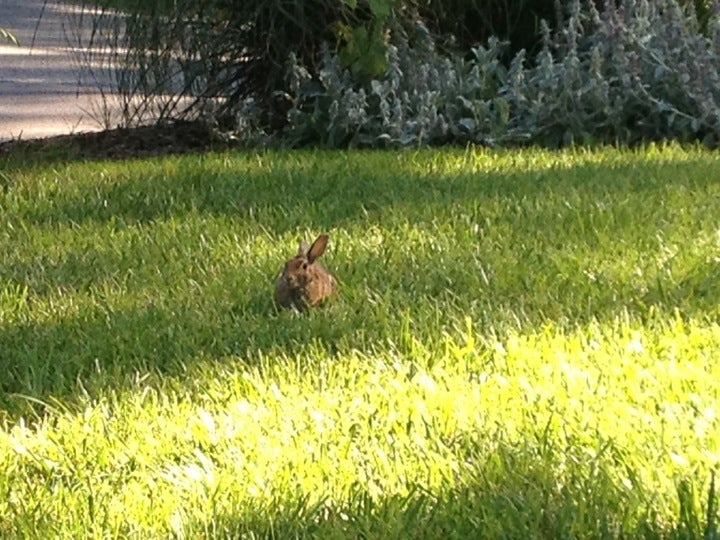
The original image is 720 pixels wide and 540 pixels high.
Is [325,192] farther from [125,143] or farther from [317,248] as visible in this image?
[125,143]

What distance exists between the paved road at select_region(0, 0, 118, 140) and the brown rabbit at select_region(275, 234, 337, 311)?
3.61 meters

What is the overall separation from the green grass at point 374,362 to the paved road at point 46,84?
275cm

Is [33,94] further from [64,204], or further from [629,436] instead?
[629,436]

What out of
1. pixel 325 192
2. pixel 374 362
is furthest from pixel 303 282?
pixel 325 192

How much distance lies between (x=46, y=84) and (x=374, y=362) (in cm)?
894

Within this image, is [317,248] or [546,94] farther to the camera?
[546,94]

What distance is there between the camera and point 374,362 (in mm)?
3221

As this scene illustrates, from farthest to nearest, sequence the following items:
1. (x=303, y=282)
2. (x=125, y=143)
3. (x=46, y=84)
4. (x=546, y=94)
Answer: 1. (x=46, y=84)
2. (x=125, y=143)
3. (x=546, y=94)
4. (x=303, y=282)

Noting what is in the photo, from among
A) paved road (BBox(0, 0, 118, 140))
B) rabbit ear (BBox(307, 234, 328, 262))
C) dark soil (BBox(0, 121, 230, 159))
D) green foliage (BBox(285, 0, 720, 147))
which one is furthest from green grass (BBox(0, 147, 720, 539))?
paved road (BBox(0, 0, 118, 140))

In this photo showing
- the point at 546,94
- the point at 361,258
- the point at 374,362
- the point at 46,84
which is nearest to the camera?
the point at 374,362

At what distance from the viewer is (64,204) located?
5.27m

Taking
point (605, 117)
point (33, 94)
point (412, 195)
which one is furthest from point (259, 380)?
point (33, 94)

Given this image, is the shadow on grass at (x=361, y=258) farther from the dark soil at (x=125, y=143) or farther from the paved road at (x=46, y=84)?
the paved road at (x=46, y=84)

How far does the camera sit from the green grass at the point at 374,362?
2.45 m
